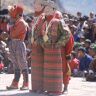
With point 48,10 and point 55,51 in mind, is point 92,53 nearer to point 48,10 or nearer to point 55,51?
point 48,10

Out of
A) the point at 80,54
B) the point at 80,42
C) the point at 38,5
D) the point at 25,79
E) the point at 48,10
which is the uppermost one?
the point at 38,5

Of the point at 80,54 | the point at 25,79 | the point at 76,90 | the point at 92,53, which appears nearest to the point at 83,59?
the point at 80,54

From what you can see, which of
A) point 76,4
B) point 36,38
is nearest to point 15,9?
point 36,38

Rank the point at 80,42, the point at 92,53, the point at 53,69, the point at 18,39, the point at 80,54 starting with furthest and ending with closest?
the point at 80,42
the point at 92,53
the point at 80,54
the point at 18,39
the point at 53,69

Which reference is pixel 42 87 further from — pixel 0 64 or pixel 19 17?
pixel 0 64

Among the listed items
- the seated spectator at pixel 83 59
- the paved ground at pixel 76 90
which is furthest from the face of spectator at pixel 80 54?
the paved ground at pixel 76 90

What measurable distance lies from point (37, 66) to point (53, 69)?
0.40 metres

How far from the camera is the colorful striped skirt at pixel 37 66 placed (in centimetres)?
870

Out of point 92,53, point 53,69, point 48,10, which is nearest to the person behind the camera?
point 53,69

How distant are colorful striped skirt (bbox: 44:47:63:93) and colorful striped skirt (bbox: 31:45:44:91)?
0.77ft

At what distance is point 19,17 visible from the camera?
914 centimetres

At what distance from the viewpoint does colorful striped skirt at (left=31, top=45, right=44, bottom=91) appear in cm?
870

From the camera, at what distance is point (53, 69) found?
332 inches

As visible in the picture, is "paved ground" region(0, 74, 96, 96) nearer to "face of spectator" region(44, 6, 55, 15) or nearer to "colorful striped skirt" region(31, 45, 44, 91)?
"colorful striped skirt" region(31, 45, 44, 91)
